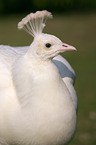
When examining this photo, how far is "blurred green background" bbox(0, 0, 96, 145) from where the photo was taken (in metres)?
4.00

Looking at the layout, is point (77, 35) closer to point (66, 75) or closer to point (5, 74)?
point (66, 75)

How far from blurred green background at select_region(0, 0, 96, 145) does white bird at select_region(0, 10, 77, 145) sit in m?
1.66

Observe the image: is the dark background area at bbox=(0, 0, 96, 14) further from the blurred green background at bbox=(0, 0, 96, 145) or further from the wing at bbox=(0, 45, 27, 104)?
the wing at bbox=(0, 45, 27, 104)

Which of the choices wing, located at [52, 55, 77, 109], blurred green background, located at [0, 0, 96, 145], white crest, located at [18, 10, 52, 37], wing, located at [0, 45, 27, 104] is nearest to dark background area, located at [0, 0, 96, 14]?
blurred green background, located at [0, 0, 96, 145]

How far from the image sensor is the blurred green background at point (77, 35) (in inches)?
158

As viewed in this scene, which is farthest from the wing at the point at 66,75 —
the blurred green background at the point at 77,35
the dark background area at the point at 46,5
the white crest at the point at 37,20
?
the dark background area at the point at 46,5

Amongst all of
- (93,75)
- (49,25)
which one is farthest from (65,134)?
(49,25)

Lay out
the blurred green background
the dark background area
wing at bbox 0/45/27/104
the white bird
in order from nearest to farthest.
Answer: the white bird → wing at bbox 0/45/27/104 → the blurred green background → the dark background area

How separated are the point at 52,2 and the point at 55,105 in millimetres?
6191

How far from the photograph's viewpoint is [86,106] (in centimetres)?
421

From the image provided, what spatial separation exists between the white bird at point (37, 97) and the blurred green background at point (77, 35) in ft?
5.46

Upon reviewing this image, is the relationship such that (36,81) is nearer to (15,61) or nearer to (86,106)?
(15,61)

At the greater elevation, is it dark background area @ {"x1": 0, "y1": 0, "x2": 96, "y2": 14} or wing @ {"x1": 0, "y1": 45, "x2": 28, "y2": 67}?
wing @ {"x1": 0, "y1": 45, "x2": 28, "y2": 67}

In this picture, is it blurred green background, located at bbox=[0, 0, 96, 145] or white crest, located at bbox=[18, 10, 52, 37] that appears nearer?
white crest, located at bbox=[18, 10, 52, 37]
